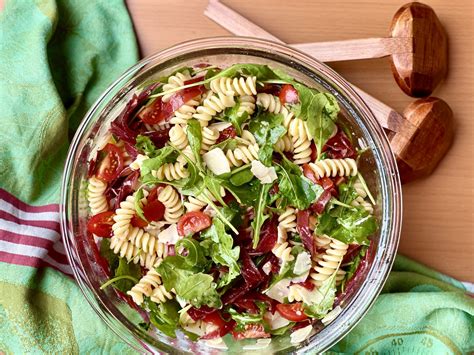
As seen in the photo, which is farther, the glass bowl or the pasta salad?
the glass bowl

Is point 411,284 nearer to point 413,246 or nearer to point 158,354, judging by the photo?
point 413,246

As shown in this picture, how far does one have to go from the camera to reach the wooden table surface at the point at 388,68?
2.01m

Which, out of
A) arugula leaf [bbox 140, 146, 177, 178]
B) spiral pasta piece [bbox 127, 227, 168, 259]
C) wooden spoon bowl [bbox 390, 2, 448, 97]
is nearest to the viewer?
arugula leaf [bbox 140, 146, 177, 178]

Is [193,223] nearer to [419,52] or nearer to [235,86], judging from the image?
[235,86]

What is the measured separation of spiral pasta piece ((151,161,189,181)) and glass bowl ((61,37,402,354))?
24cm

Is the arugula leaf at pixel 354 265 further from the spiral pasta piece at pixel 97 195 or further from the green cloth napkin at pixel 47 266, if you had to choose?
the spiral pasta piece at pixel 97 195

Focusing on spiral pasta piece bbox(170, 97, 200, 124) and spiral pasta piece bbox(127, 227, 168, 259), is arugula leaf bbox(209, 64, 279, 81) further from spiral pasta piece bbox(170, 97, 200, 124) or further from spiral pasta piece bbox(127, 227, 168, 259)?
spiral pasta piece bbox(127, 227, 168, 259)

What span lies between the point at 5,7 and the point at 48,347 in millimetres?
1027

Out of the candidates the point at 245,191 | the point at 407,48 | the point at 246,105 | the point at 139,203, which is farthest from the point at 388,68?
the point at 139,203

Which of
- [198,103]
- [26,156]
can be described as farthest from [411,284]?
[26,156]

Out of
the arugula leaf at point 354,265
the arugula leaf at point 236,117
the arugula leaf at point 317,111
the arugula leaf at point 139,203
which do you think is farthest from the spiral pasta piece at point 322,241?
the arugula leaf at point 139,203

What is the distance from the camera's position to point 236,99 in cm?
171

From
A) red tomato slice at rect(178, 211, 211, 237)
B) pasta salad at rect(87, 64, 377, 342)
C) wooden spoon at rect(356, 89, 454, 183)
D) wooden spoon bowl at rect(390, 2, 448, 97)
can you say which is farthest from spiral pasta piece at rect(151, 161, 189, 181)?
wooden spoon bowl at rect(390, 2, 448, 97)

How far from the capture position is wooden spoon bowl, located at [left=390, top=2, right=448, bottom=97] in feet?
6.24
